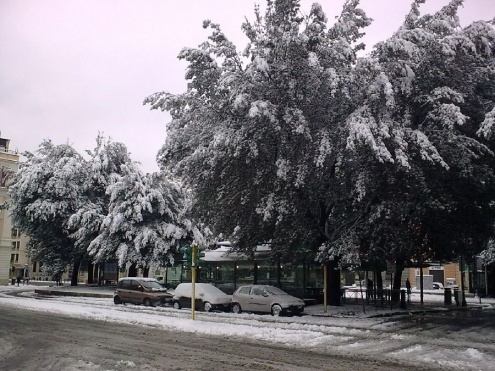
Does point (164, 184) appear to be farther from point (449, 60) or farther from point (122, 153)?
point (449, 60)

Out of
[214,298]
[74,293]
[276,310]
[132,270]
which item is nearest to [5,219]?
[74,293]

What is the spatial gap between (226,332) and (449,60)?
13319mm

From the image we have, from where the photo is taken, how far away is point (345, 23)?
68.4 ft

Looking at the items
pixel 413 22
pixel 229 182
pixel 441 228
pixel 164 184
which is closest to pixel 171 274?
pixel 164 184

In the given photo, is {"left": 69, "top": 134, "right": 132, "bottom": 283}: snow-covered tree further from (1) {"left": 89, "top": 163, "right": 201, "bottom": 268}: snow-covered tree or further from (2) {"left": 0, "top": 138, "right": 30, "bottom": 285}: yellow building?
(2) {"left": 0, "top": 138, "right": 30, "bottom": 285}: yellow building

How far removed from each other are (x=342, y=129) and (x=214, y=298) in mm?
10867

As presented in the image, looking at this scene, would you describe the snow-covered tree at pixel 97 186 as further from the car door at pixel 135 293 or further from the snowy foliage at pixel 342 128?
the snowy foliage at pixel 342 128

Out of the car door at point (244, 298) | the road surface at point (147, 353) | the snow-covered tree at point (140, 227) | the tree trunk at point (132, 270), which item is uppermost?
the snow-covered tree at point (140, 227)

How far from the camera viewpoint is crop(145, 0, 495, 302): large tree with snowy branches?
60.3 ft

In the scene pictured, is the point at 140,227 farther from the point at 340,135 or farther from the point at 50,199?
the point at 340,135

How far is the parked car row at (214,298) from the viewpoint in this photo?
2192 centimetres

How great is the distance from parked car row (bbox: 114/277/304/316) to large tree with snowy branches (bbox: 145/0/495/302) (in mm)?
2506

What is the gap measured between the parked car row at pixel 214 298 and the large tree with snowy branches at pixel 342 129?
251 cm

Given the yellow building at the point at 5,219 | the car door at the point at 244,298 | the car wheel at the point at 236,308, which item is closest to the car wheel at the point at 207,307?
the car wheel at the point at 236,308
